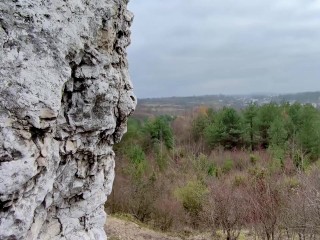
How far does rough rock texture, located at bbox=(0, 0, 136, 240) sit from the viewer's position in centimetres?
372

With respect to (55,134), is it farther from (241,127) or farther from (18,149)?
(241,127)

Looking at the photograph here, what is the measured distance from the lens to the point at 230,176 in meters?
23.5

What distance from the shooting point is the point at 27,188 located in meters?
3.87

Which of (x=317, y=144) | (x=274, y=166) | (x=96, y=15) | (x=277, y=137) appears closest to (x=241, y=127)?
(x=277, y=137)

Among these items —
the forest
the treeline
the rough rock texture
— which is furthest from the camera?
the treeline

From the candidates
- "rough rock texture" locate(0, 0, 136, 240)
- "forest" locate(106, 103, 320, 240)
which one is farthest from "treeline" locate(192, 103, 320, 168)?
"rough rock texture" locate(0, 0, 136, 240)

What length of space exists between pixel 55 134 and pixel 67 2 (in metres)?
1.48

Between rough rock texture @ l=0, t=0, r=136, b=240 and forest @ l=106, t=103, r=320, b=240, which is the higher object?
rough rock texture @ l=0, t=0, r=136, b=240

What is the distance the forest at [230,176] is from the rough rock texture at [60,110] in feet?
19.0

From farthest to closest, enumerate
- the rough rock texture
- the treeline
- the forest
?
the treeline → the forest → the rough rock texture

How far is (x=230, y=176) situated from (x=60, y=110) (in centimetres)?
1971

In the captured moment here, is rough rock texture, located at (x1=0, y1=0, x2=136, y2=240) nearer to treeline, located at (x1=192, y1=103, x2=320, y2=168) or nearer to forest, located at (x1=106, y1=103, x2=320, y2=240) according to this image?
forest, located at (x1=106, y1=103, x2=320, y2=240)

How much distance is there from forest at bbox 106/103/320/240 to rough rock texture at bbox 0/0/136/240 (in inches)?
228

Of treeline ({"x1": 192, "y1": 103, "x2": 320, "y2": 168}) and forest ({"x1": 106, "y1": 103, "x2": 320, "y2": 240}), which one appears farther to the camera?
treeline ({"x1": 192, "y1": 103, "x2": 320, "y2": 168})
